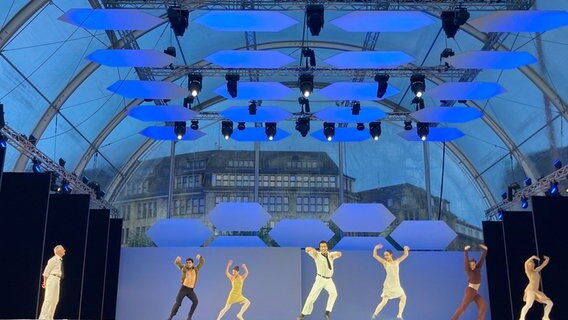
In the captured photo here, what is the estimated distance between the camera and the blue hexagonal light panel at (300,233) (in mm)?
15438

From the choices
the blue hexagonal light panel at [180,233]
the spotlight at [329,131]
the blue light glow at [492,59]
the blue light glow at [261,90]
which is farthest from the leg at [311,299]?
the blue hexagonal light panel at [180,233]

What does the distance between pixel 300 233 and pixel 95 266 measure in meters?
5.36

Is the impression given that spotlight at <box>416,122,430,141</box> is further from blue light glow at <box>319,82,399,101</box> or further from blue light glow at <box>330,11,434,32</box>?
blue light glow at <box>330,11,434,32</box>

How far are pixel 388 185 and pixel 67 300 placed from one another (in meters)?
9.92

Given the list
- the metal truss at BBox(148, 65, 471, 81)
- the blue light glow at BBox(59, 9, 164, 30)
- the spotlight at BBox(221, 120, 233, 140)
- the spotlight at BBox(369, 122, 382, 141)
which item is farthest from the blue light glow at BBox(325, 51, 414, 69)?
the spotlight at BBox(221, 120, 233, 140)

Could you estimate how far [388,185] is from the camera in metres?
17.6

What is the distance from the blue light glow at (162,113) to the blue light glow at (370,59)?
3.33 m

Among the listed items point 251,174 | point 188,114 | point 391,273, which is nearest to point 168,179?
→ point 251,174

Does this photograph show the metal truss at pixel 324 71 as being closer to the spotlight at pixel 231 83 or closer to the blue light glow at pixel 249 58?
the spotlight at pixel 231 83

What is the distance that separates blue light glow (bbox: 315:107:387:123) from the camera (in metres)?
12.9

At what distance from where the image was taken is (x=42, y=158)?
1147cm

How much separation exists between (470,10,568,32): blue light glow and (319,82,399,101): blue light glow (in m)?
2.93

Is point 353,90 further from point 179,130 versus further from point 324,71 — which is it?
point 179,130

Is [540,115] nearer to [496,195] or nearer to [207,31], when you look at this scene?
[496,195]
